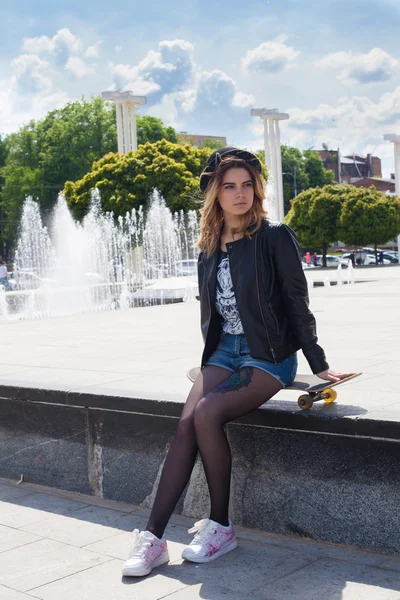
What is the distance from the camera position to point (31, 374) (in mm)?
5602

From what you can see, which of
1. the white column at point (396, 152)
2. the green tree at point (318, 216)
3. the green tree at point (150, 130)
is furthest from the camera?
the green tree at point (150, 130)

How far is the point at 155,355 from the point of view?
260 inches

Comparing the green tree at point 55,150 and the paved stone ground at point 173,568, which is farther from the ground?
the green tree at point 55,150

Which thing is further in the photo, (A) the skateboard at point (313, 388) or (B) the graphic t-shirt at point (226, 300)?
(B) the graphic t-shirt at point (226, 300)

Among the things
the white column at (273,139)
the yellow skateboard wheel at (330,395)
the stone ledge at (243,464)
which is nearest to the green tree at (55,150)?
the white column at (273,139)

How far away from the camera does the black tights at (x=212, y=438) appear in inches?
134

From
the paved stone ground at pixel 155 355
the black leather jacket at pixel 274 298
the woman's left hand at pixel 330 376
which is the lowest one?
the paved stone ground at pixel 155 355

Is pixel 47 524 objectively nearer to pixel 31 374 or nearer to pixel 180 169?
pixel 31 374

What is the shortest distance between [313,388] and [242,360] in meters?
0.35

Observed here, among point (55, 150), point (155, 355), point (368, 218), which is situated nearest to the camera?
point (155, 355)

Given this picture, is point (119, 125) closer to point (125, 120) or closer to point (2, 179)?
point (125, 120)

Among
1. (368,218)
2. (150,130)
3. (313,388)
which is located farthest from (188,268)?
(313,388)

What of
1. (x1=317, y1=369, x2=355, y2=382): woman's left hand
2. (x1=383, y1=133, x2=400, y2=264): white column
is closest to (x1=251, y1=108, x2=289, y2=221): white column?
(x1=383, y1=133, x2=400, y2=264): white column

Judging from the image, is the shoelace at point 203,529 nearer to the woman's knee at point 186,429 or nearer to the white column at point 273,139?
the woman's knee at point 186,429
